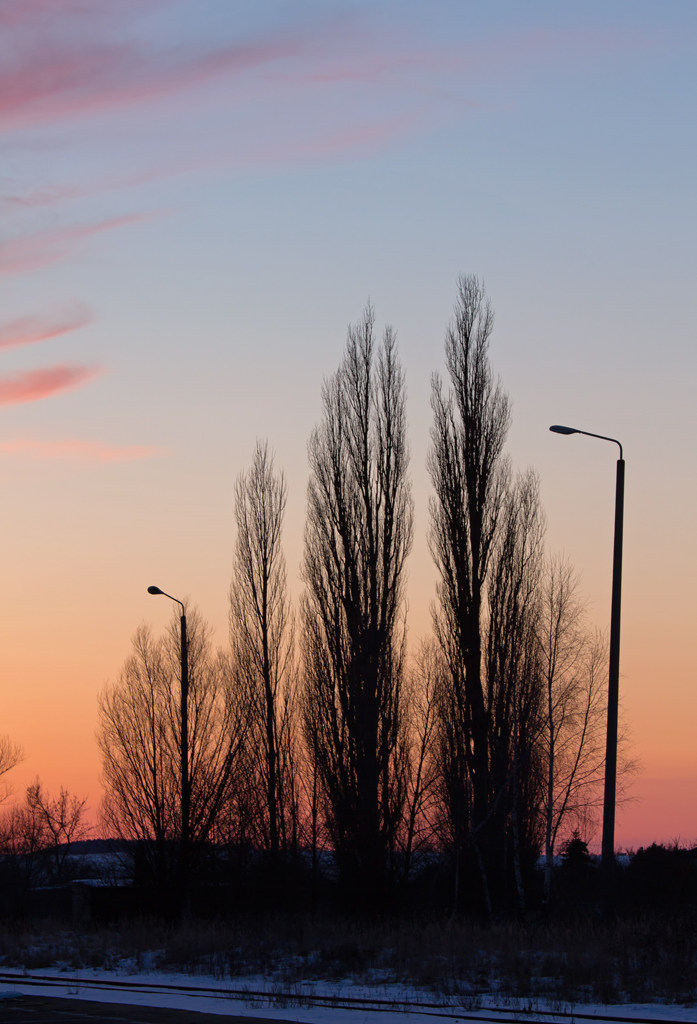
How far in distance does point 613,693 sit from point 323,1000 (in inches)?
256

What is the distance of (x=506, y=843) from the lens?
29453mm

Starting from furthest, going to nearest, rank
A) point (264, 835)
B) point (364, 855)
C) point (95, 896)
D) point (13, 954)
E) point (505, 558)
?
point (95, 896) → point (264, 835) → point (505, 558) → point (364, 855) → point (13, 954)

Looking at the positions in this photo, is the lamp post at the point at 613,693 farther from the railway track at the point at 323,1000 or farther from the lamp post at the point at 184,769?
the lamp post at the point at 184,769

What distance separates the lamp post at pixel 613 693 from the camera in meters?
18.0

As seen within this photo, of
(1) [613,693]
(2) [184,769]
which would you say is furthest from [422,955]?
(2) [184,769]

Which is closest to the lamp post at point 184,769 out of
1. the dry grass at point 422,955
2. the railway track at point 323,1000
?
the dry grass at point 422,955

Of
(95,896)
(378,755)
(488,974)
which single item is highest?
(378,755)

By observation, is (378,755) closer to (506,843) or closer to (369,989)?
(506,843)

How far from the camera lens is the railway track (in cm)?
1273

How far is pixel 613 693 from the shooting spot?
18.2 metres

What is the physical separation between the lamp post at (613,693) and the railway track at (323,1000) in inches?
171

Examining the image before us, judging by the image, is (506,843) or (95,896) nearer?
(506,843)

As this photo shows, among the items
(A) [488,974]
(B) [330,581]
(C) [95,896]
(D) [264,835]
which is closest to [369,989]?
(A) [488,974]

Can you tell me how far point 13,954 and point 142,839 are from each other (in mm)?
6494
